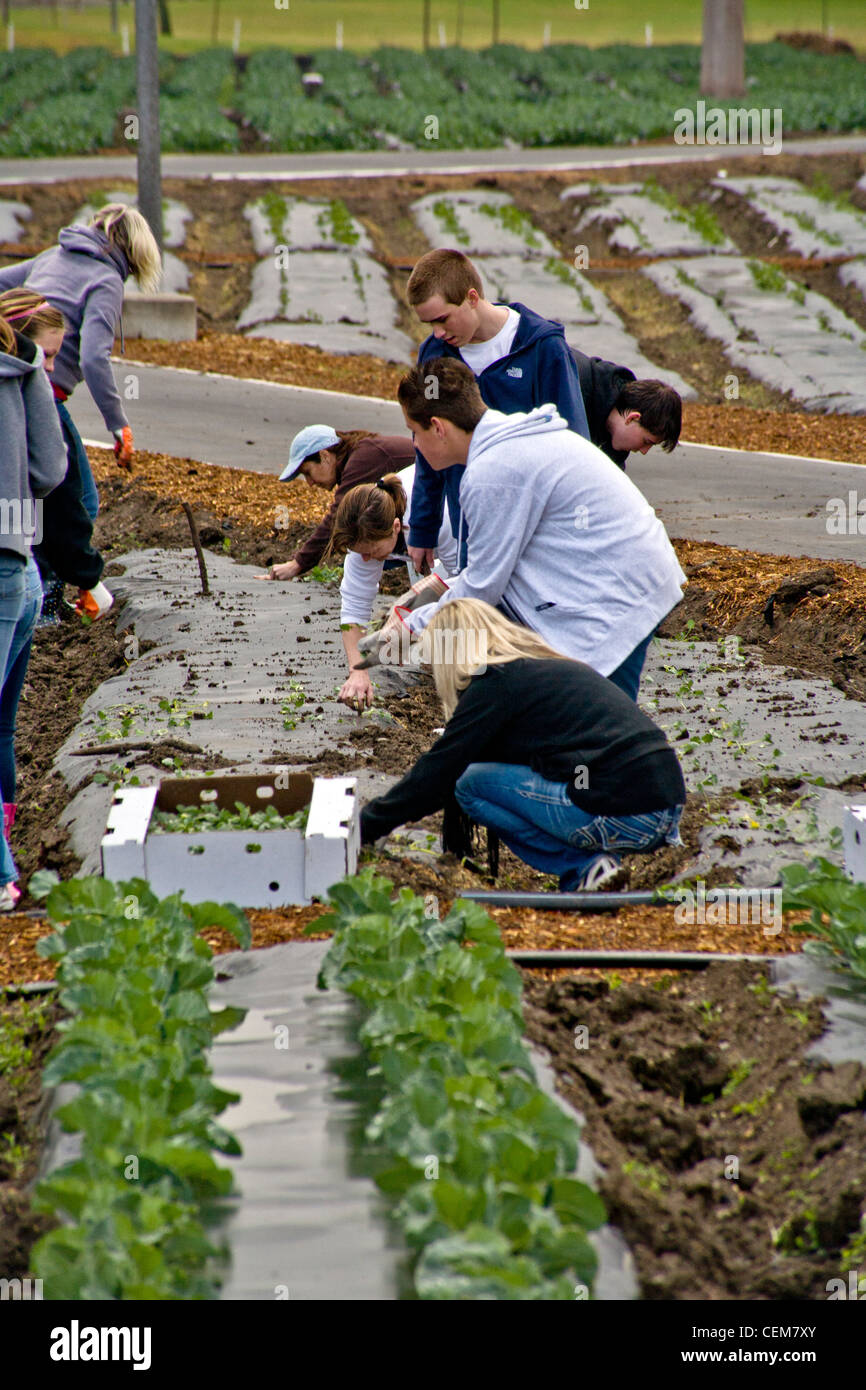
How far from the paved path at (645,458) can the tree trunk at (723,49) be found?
22730mm

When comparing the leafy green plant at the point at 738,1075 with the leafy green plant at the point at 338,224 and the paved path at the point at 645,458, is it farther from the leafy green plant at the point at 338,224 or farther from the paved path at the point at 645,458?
the leafy green plant at the point at 338,224

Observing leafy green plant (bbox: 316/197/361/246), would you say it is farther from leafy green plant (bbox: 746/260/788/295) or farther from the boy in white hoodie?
the boy in white hoodie

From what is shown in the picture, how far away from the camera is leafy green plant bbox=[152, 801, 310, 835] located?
13.2 ft

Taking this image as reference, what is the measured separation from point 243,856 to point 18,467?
1.38m

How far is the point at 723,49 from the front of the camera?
1213 inches

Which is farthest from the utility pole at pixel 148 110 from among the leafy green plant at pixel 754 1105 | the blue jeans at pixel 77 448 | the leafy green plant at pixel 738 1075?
the leafy green plant at pixel 754 1105

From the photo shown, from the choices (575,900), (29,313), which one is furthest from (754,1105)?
(29,313)

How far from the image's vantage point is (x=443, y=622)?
4070 mm

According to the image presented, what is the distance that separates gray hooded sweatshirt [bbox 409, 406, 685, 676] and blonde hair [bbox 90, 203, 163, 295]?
2.84 meters

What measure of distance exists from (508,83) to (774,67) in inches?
380

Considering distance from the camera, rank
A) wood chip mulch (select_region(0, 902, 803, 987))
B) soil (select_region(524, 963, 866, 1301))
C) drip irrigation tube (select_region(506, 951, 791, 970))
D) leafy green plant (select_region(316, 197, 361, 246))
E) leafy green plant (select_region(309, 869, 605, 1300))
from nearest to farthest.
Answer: leafy green plant (select_region(309, 869, 605, 1300)) < soil (select_region(524, 963, 866, 1301)) < drip irrigation tube (select_region(506, 951, 791, 970)) < wood chip mulch (select_region(0, 902, 803, 987)) < leafy green plant (select_region(316, 197, 361, 246))

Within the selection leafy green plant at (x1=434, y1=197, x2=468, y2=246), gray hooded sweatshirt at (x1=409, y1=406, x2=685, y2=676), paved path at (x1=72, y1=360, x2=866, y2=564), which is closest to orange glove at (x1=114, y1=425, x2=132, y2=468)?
paved path at (x1=72, y1=360, x2=866, y2=564)
